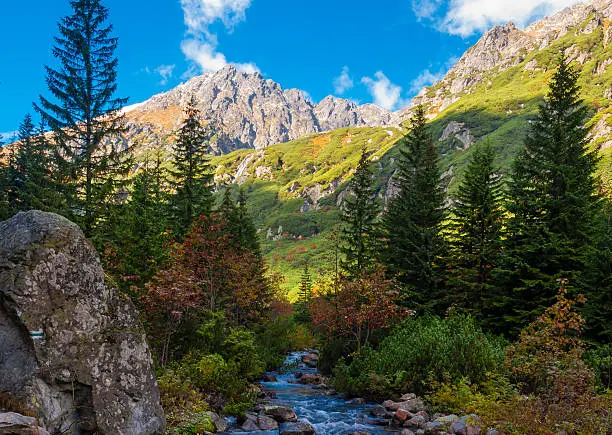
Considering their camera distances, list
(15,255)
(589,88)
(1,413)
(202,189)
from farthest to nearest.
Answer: (589,88) → (202,189) → (15,255) → (1,413)

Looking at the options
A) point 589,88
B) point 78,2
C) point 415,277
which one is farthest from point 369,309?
point 589,88

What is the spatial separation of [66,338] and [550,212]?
21.1 m

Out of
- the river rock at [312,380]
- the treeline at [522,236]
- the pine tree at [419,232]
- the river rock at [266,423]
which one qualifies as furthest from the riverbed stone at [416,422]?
the pine tree at [419,232]

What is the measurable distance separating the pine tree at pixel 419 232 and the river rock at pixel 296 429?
12494mm

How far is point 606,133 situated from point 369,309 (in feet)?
492

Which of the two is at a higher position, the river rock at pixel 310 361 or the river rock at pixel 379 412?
the river rock at pixel 379 412

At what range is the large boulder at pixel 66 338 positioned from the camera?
6410mm

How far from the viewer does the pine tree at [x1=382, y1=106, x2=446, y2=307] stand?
2403 cm

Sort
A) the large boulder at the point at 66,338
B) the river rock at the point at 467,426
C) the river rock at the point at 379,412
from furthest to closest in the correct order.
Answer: the river rock at the point at 379,412 < the river rock at the point at 467,426 < the large boulder at the point at 66,338

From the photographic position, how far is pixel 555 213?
19000 millimetres

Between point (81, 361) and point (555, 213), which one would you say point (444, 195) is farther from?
point (81, 361)

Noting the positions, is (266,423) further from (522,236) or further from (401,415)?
(522,236)

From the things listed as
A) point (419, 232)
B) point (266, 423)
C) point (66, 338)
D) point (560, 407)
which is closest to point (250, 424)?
point (266, 423)

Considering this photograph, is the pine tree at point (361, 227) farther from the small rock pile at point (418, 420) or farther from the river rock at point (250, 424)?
the river rock at point (250, 424)
